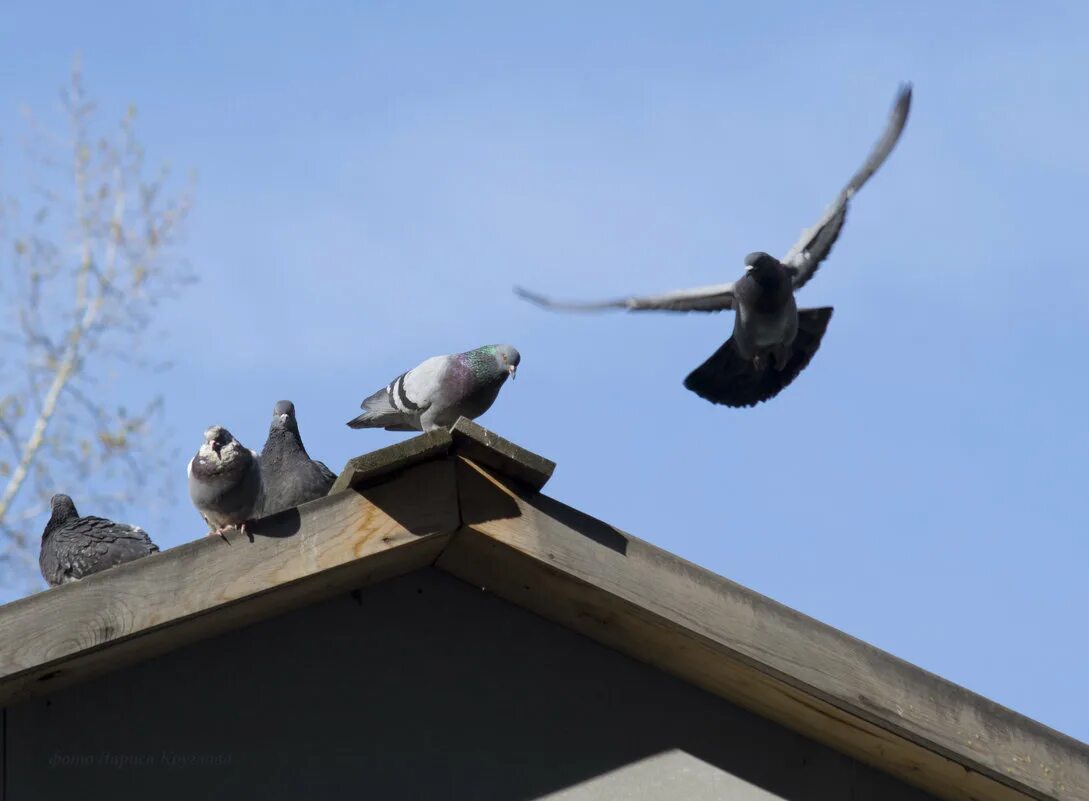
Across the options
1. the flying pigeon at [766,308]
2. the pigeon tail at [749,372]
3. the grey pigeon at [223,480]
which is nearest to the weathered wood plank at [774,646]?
the grey pigeon at [223,480]

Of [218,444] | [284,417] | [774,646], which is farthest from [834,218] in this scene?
[774,646]

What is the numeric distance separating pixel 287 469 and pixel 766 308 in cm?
276

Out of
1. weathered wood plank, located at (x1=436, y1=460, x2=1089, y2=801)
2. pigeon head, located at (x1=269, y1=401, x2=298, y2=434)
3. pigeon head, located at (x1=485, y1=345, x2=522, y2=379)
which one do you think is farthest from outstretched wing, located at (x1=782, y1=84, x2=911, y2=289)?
weathered wood plank, located at (x1=436, y1=460, x2=1089, y2=801)

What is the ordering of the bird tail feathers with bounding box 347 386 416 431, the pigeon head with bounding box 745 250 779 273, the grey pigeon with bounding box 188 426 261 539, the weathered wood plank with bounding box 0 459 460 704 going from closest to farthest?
the weathered wood plank with bounding box 0 459 460 704 < the grey pigeon with bounding box 188 426 261 539 < the bird tail feathers with bounding box 347 386 416 431 < the pigeon head with bounding box 745 250 779 273

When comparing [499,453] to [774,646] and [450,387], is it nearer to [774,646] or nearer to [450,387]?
[774,646]

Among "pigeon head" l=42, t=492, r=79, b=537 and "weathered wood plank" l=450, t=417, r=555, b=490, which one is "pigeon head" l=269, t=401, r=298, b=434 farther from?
"weathered wood plank" l=450, t=417, r=555, b=490

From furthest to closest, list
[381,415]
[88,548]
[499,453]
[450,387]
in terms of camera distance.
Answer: [381,415]
[450,387]
[88,548]
[499,453]

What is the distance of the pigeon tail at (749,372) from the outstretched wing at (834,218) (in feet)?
1.14

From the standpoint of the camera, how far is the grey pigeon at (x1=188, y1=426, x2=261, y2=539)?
4.81 m

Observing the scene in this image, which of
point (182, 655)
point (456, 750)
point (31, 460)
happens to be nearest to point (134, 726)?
point (182, 655)

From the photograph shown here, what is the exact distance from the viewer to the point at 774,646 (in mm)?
3684

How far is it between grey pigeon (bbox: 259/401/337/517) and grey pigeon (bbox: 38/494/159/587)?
47 cm

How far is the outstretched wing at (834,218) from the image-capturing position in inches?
299

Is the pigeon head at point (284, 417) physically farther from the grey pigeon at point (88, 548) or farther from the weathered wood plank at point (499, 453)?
the weathered wood plank at point (499, 453)
